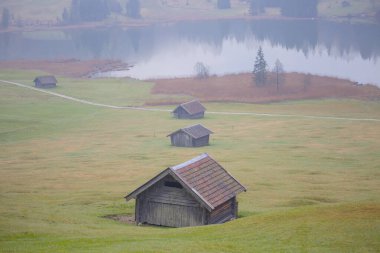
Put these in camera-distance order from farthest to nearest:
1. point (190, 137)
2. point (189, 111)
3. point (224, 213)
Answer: point (189, 111)
point (190, 137)
point (224, 213)

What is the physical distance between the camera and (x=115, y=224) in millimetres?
39969

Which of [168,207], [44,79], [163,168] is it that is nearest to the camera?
[168,207]

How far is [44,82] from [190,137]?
69.2 m

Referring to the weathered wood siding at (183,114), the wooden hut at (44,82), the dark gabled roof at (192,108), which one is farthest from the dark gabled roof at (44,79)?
the dark gabled roof at (192,108)

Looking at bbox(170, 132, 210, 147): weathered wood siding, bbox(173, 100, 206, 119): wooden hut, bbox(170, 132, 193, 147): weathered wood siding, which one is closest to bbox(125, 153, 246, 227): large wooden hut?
bbox(170, 132, 210, 147): weathered wood siding

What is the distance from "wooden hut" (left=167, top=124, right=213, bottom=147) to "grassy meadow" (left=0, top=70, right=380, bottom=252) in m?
1.33

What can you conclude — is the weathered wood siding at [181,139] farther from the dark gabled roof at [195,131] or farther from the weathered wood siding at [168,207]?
the weathered wood siding at [168,207]

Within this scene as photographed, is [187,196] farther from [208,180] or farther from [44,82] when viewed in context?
[44,82]

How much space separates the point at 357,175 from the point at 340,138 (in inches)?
1077

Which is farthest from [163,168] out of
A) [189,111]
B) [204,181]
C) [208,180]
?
[189,111]

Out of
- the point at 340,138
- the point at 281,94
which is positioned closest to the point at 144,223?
the point at 340,138

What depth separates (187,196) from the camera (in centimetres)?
3934

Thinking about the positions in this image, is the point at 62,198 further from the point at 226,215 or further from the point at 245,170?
the point at 245,170

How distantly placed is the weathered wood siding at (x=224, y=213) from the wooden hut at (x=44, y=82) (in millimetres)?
109461
